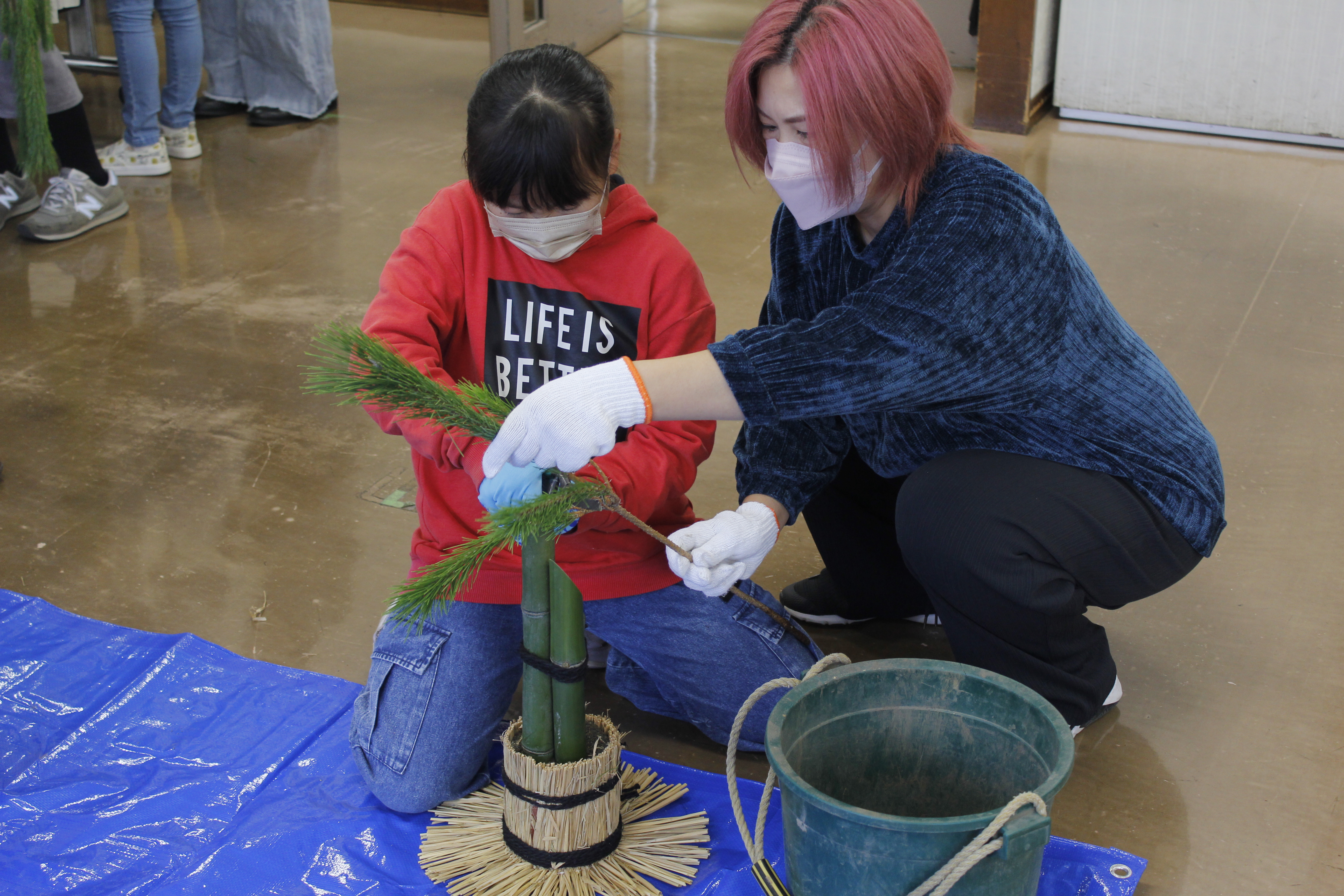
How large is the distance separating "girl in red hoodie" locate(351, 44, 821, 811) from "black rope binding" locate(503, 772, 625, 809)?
Result: 0.16 m

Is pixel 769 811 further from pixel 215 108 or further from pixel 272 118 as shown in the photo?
pixel 215 108

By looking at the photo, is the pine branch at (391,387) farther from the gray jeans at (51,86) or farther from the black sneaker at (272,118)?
the black sneaker at (272,118)

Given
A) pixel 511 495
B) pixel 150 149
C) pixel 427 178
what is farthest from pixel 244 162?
pixel 511 495

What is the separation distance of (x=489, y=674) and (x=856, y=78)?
2.65 ft

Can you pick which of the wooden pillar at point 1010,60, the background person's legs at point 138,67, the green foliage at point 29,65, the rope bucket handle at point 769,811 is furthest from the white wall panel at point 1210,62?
the rope bucket handle at point 769,811

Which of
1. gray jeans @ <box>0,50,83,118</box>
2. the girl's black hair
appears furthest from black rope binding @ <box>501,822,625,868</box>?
gray jeans @ <box>0,50,83,118</box>

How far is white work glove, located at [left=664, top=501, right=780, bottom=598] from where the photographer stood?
4.55ft

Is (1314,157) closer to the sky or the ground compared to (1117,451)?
closer to the ground

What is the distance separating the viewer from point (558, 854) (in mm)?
1305

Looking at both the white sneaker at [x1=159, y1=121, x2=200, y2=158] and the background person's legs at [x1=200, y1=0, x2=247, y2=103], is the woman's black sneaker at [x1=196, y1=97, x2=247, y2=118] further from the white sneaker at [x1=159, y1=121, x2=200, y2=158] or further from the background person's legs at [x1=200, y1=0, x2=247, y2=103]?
the white sneaker at [x1=159, y1=121, x2=200, y2=158]

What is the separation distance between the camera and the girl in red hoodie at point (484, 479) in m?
1.42

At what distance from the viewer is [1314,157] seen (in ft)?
13.1

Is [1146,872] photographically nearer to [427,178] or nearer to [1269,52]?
[427,178]

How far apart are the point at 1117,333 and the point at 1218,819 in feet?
1.97
